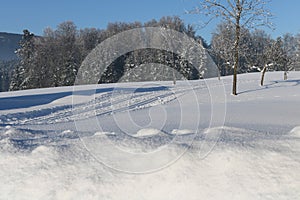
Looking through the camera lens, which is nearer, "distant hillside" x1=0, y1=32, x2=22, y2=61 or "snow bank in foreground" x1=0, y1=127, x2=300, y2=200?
"snow bank in foreground" x1=0, y1=127, x2=300, y2=200

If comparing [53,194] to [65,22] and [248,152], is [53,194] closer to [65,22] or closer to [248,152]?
[248,152]

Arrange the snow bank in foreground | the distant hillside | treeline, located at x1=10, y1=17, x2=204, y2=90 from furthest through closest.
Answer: the distant hillside → treeline, located at x1=10, y1=17, x2=204, y2=90 → the snow bank in foreground

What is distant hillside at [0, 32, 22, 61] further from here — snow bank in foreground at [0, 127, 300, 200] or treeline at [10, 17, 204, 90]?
snow bank in foreground at [0, 127, 300, 200]

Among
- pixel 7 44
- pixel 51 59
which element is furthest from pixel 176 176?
pixel 7 44

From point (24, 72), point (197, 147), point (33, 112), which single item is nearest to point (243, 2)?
point (33, 112)

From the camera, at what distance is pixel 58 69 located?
4472cm

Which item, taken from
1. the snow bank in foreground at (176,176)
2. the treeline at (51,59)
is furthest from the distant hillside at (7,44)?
the snow bank in foreground at (176,176)

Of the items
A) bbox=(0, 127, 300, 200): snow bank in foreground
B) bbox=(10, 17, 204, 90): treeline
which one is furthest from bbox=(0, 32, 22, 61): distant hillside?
bbox=(0, 127, 300, 200): snow bank in foreground

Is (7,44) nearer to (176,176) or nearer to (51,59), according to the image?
(51,59)

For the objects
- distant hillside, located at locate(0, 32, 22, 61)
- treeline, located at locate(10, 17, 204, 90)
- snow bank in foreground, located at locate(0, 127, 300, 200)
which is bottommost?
snow bank in foreground, located at locate(0, 127, 300, 200)

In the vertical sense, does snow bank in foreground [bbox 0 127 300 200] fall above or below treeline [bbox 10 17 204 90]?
below

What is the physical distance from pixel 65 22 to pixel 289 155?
54295mm

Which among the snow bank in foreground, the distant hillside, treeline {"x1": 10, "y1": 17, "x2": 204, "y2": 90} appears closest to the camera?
the snow bank in foreground

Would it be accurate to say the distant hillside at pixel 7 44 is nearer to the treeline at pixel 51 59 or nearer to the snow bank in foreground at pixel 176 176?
the treeline at pixel 51 59
